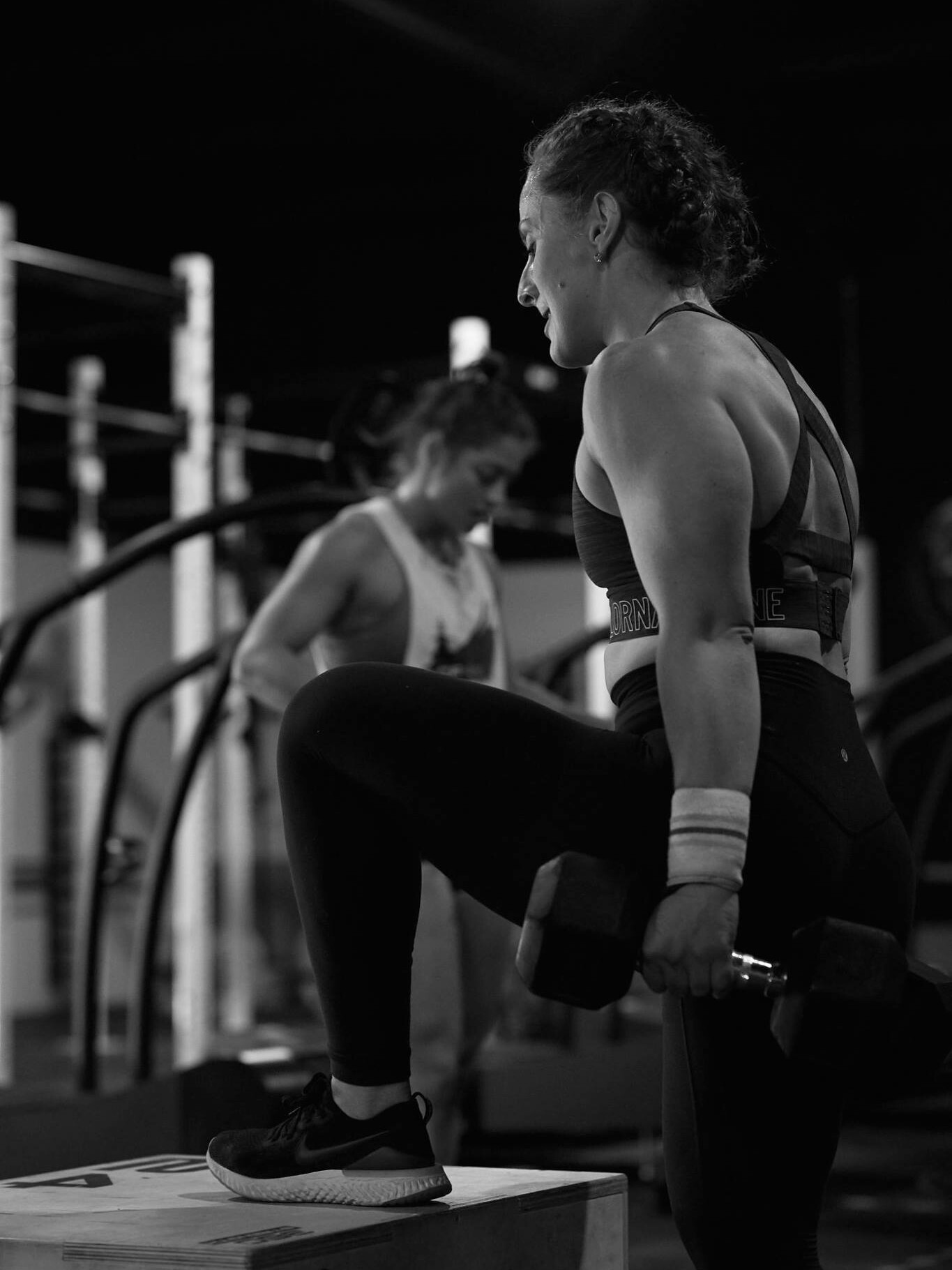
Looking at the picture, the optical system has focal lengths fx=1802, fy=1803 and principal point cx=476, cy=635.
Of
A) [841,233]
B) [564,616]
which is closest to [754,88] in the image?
[841,233]

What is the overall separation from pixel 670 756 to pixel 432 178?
569 centimetres

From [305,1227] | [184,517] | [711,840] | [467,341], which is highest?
[467,341]

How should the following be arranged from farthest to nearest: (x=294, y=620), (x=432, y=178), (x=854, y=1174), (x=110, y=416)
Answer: (x=432, y=178) < (x=110, y=416) < (x=854, y=1174) < (x=294, y=620)

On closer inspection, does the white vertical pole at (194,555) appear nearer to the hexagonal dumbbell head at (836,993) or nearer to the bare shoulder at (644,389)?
the bare shoulder at (644,389)

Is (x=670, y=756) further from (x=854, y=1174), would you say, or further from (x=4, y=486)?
(x=4, y=486)

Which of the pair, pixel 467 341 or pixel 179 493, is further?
pixel 179 493

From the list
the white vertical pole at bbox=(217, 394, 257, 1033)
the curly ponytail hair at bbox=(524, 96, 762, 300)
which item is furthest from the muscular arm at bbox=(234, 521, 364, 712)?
the white vertical pole at bbox=(217, 394, 257, 1033)

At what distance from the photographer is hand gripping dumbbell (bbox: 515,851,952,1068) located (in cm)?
149

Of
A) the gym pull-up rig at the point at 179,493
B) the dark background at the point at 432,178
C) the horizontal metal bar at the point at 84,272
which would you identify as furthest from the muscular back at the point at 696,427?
the horizontal metal bar at the point at 84,272

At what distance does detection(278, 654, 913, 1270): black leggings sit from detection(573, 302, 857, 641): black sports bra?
0.16 ft

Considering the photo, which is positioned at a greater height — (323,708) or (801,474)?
(801,474)

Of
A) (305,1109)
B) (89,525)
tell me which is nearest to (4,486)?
(89,525)

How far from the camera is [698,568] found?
1534 mm

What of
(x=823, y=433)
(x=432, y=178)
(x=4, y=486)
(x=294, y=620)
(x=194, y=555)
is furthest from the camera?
(x=432, y=178)
